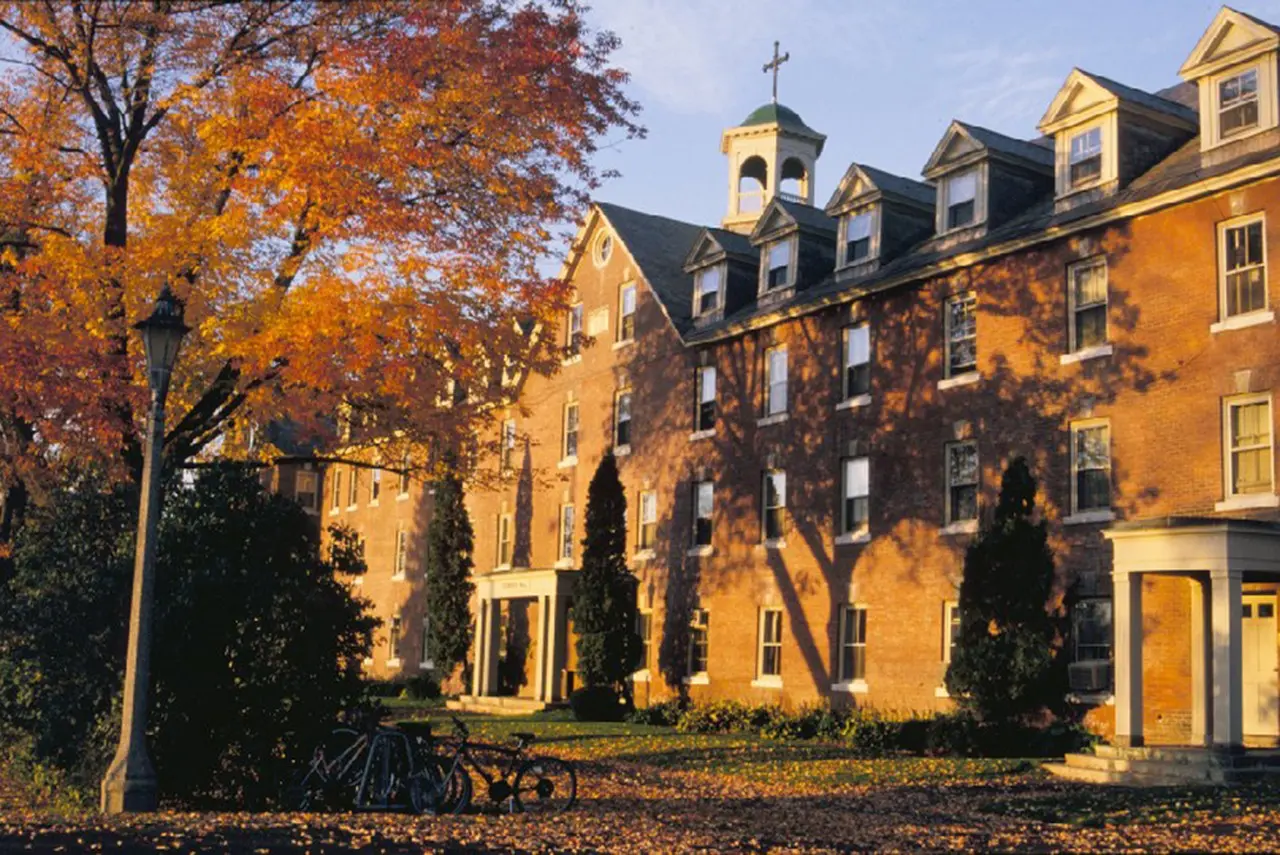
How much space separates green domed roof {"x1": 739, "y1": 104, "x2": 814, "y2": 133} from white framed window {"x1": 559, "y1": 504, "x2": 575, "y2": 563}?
14.3 metres

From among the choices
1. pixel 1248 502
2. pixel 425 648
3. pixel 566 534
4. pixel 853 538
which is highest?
pixel 566 534

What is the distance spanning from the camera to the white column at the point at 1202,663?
69.0 ft

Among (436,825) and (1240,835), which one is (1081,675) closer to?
(1240,835)

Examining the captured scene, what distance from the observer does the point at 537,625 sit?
42.0 meters

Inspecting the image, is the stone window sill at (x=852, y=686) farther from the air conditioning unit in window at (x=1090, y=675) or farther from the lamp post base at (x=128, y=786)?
the lamp post base at (x=128, y=786)

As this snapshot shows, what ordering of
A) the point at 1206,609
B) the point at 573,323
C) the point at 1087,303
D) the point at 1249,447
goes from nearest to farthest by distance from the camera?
1. the point at 1206,609
2. the point at 1249,447
3. the point at 1087,303
4. the point at 573,323

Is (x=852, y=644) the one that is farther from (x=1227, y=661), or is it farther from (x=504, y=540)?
(x=504, y=540)

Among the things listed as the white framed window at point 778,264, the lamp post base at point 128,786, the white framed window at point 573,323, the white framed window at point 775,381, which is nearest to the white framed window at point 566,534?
the white framed window at point 573,323

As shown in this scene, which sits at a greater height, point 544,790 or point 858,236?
point 858,236

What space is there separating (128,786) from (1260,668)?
57.8ft

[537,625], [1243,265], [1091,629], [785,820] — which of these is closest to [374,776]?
[785,820]

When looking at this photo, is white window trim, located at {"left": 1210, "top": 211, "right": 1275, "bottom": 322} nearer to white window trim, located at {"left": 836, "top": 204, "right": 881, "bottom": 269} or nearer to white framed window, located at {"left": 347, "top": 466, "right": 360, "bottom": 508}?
white window trim, located at {"left": 836, "top": 204, "right": 881, "bottom": 269}

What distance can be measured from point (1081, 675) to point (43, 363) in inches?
702

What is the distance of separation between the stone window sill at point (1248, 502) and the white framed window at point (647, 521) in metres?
17.3
